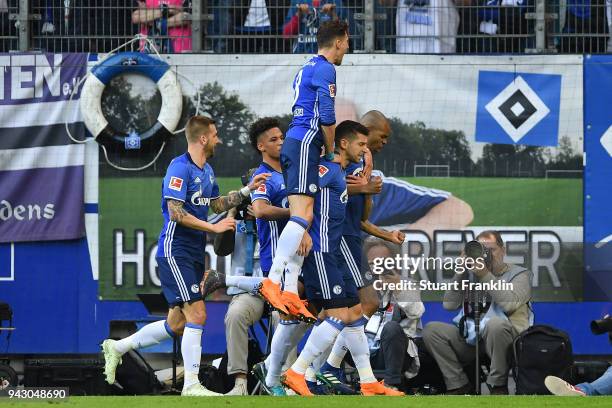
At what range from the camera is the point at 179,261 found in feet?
35.2

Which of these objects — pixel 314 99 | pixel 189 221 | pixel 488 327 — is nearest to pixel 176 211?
pixel 189 221

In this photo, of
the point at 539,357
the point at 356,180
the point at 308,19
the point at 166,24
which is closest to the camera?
the point at 356,180

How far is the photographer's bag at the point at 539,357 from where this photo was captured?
11.7 m

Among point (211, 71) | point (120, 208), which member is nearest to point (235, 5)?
point (211, 71)

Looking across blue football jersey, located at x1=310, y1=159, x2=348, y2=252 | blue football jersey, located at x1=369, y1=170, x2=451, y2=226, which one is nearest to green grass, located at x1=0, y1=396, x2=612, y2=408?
blue football jersey, located at x1=310, y1=159, x2=348, y2=252

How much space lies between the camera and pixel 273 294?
1004 centimetres

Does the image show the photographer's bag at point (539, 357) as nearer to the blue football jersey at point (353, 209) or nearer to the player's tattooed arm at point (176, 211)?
the blue football jersey at point (353, 209)

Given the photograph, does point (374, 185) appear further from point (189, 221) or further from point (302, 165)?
point (189, 221)

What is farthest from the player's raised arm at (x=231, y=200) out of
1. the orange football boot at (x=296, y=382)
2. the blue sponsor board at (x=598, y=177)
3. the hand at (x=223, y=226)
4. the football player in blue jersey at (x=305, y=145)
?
the blue sponsor board at (x=598, y=177)

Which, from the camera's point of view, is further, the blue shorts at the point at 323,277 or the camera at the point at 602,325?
the camera at the point at 602,325

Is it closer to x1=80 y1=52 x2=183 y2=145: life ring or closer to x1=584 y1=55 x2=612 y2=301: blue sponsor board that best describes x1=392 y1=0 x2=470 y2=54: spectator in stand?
x1=584 y1=55 x2=612 y2=301: blue sponsor board

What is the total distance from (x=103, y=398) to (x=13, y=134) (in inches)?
171

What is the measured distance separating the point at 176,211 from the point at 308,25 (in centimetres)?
359

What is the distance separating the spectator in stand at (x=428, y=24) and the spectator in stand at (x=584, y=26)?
3.33 ft
